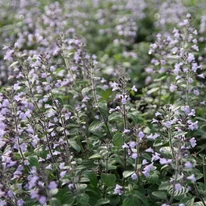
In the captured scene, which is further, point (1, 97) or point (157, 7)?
point (157, 7)

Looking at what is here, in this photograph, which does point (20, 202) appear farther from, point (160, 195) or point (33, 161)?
point (160, 195)

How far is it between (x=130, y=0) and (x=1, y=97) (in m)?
7.89

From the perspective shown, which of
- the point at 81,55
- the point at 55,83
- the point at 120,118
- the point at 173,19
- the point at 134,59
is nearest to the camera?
the point at 120,118

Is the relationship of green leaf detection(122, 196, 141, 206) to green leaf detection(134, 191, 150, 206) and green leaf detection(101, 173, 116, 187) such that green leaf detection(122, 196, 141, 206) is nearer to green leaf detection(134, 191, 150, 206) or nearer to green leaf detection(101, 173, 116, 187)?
green leaf detection(134, 191, 150, 206)

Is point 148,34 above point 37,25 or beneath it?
beneath

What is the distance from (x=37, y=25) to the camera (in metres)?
8.80

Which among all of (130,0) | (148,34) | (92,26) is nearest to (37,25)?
(92,26)

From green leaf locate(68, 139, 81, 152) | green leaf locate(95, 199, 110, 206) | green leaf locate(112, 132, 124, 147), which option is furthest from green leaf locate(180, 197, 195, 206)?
green leaf locate(68, 139, 81, 152)

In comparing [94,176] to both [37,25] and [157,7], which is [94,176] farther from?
[157,7]

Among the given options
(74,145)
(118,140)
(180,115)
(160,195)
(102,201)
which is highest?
(180,115)

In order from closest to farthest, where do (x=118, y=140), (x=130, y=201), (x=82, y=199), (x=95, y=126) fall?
1. (x=82, y=199)
2. (x=130, y=201)
3. (x=118, y=140)
4. (x=95, y=126)

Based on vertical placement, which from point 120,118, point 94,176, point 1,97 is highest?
point 1,97

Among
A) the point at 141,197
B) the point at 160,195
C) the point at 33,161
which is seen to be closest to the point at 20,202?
the point at 33,161

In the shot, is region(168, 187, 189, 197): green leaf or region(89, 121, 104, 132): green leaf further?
region(89, 121, 104, 132): green leaf
